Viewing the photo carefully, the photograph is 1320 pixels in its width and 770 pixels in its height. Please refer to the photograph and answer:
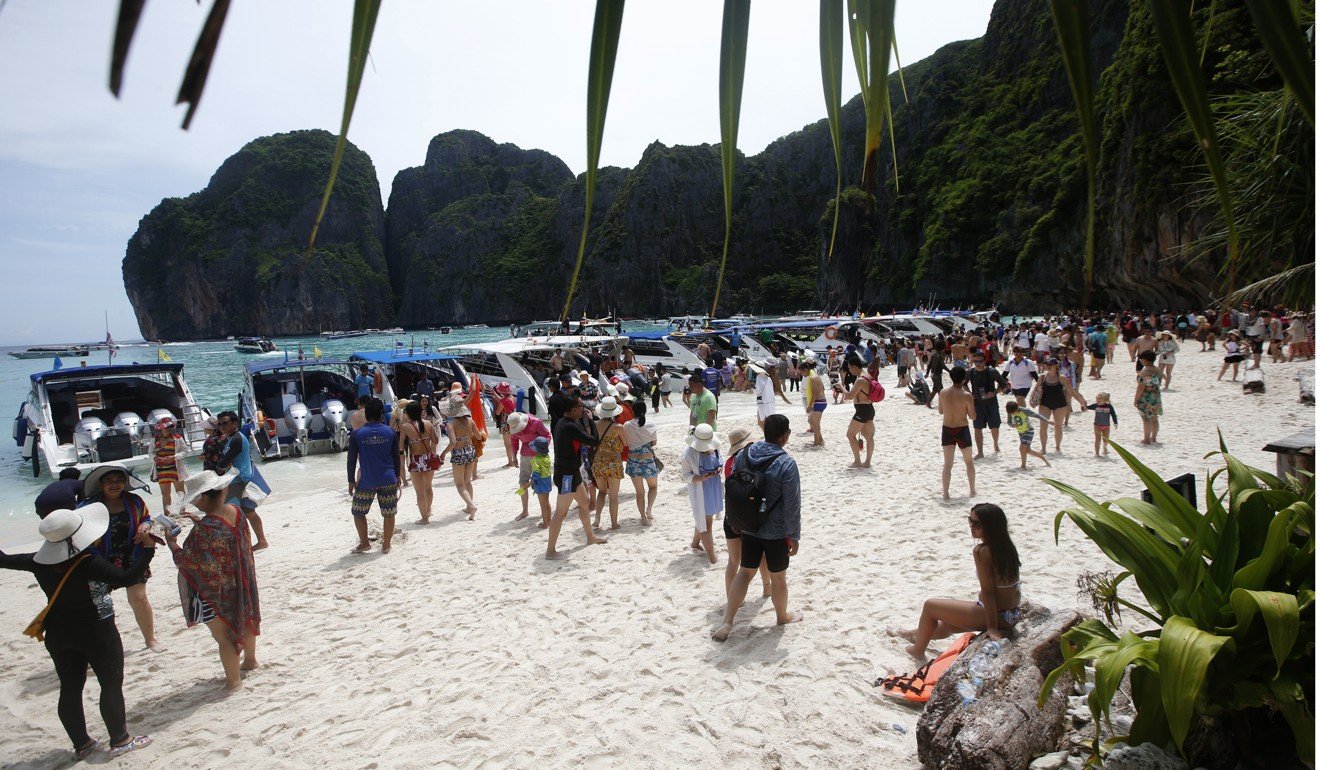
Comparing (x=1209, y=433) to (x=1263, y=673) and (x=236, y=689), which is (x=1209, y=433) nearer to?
(x=1263, y=673)

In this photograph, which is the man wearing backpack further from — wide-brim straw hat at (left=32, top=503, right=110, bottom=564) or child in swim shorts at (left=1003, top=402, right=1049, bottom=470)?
child in swim shorts at (left=1003, top=402, right=1049, bottom=470)

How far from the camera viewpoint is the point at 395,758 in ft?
12.1

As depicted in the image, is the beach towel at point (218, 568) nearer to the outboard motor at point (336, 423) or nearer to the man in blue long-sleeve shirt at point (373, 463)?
the man in blue long-sleeve shirt at point (373, 463)

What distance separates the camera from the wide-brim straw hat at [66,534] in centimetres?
358

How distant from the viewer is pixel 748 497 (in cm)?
424

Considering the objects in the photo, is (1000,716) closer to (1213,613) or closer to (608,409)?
(1213,613)

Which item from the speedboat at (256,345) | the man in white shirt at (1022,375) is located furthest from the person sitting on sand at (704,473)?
the speedboat at (256,345)

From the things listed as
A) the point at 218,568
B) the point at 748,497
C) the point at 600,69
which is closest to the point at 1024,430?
the point at 748,497

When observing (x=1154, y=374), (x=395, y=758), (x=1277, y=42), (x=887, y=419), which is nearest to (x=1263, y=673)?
(x=1277, y=42)

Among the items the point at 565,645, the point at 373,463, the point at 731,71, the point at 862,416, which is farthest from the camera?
the point at 862,416

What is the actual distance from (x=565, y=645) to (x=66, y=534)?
112 inches

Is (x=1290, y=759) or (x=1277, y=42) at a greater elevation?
(x=1277, y=42)

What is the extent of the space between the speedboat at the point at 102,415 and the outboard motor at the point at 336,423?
2041 millimetres

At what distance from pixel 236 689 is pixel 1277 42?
555cm
